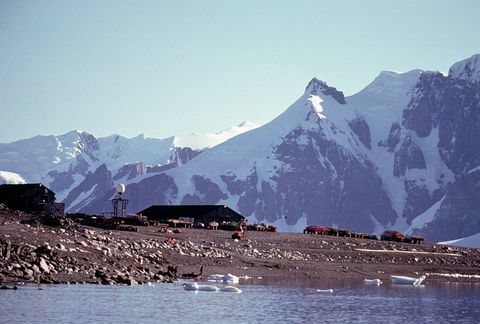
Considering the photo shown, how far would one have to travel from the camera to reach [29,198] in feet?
388

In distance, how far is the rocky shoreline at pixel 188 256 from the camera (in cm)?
7188

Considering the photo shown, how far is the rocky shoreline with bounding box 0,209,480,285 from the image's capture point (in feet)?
236

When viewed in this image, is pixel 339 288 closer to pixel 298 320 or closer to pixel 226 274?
pixel 226 274

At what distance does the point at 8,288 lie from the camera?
6116cm

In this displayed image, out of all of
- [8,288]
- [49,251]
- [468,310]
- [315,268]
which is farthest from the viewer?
[315,268]

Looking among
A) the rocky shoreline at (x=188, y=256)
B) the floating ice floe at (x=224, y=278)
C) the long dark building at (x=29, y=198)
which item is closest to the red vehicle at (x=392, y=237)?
the rocky shoreline at (x=188, y=256)

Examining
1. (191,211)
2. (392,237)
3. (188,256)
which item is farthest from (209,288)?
(191,211)

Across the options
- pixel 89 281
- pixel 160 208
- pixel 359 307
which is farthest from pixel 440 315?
pixel 160 208

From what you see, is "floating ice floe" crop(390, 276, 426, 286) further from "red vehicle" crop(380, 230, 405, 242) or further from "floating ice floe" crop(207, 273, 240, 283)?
"red vehicle" crop(380, 230, 405, 242)

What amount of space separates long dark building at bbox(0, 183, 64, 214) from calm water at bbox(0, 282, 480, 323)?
44954mm

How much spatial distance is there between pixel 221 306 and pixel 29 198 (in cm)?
6158

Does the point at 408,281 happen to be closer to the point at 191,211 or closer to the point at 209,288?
the point at 209,288

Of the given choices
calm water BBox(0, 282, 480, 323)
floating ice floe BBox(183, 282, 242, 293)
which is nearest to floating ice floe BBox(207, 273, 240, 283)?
calm water BBox(0, 282, 480, 323)

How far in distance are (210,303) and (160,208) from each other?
11319 centimetres
